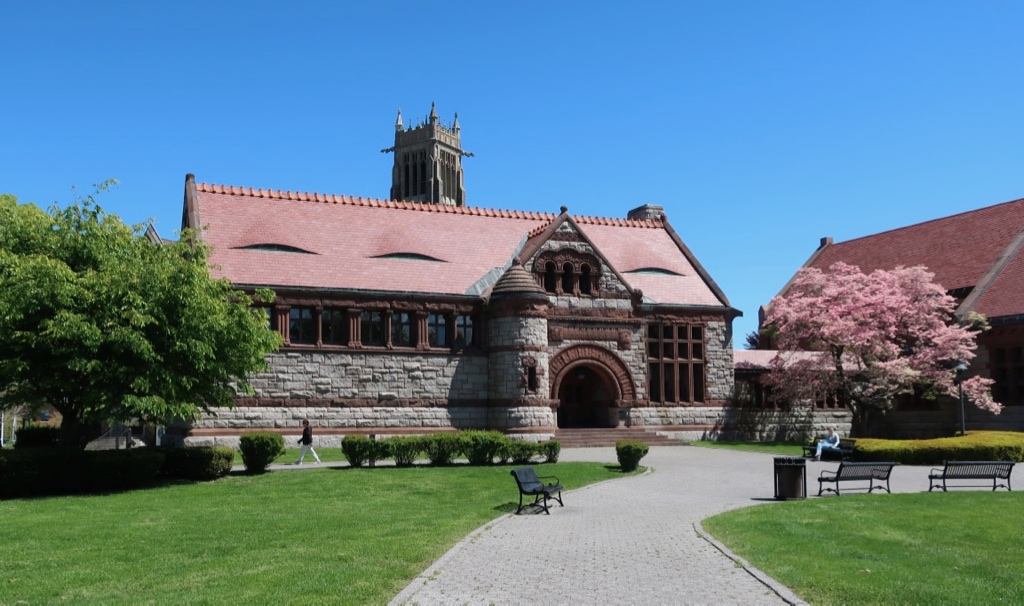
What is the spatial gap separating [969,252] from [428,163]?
83810 millimetres

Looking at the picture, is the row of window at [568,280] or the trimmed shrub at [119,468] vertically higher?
the row of window at [568,280]

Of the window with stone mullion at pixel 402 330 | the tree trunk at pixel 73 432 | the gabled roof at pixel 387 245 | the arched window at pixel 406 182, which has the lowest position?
the tree trunk at pixel 73 432

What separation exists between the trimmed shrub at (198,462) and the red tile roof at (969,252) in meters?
32.6

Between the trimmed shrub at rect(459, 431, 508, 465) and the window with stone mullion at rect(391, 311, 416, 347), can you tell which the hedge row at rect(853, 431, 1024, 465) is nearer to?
the trimmed shrub at rect(459, 431, 508, 465)

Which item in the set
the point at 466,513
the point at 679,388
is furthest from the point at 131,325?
the point at 679,388

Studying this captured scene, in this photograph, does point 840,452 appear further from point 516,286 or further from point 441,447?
point 516,286

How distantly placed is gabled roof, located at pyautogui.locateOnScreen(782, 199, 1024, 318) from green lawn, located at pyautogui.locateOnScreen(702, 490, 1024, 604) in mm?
25149

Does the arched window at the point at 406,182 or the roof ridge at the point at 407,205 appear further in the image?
the arched window at the point at 406,182

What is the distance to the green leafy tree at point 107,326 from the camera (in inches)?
959

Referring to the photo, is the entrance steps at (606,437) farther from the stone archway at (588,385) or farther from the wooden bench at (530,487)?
the wooden bench at (530,487)

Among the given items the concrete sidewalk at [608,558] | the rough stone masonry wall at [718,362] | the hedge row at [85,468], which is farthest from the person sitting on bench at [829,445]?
the hedge row at [85,468]

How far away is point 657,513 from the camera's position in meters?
18.7

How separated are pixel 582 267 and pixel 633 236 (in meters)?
6.96

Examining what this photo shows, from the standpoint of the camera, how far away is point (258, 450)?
27297 millimetres
